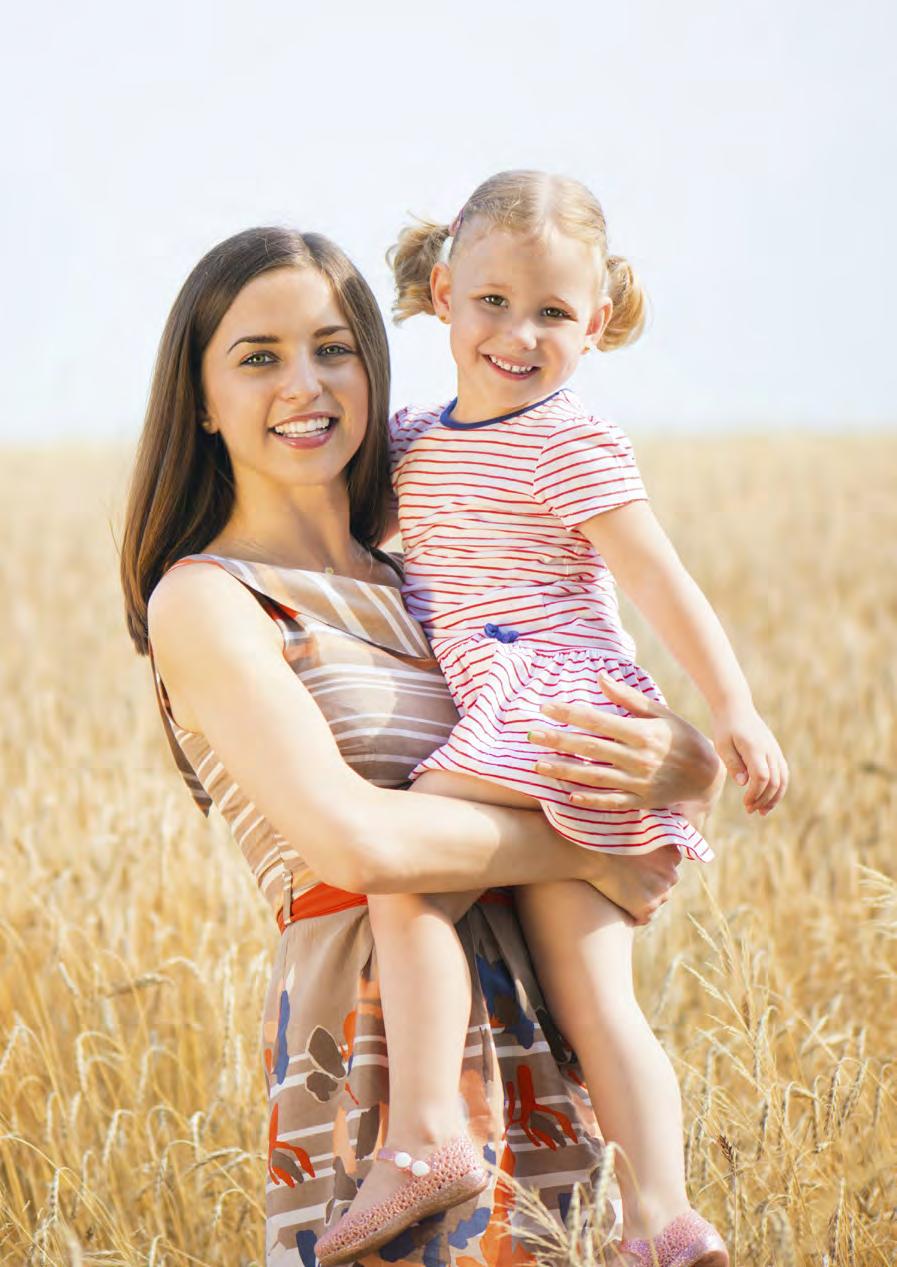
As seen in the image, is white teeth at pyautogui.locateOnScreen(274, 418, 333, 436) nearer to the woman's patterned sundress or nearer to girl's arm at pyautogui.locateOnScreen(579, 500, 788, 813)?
the woman's patterned sundress

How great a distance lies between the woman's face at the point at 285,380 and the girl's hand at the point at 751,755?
0.77 m

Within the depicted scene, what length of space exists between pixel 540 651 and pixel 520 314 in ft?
1.76

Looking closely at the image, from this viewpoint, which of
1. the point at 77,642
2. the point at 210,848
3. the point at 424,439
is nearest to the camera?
the point at 424,439

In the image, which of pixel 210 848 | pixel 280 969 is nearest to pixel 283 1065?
pixel 280 969

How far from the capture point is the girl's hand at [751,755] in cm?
215

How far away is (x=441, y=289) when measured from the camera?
2.57m

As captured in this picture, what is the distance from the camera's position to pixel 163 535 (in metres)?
2.52

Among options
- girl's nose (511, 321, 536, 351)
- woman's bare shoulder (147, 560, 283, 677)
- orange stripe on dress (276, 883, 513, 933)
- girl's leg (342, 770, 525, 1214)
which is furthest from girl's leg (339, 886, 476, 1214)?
girl's nose (511, 321, 536, 351)

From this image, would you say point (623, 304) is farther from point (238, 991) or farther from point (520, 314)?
point (238, 991)

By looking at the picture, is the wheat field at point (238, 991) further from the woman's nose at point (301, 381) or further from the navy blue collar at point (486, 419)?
the navy blue collar at point (486, 419)

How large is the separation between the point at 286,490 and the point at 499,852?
0.78m

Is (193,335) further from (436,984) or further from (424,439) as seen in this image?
(436,984)

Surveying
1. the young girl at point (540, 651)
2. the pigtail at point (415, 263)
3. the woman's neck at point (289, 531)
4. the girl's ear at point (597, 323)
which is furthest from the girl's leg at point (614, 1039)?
the pigtail at point (415, 263)

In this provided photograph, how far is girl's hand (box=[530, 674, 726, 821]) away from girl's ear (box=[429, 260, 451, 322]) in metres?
0.77
